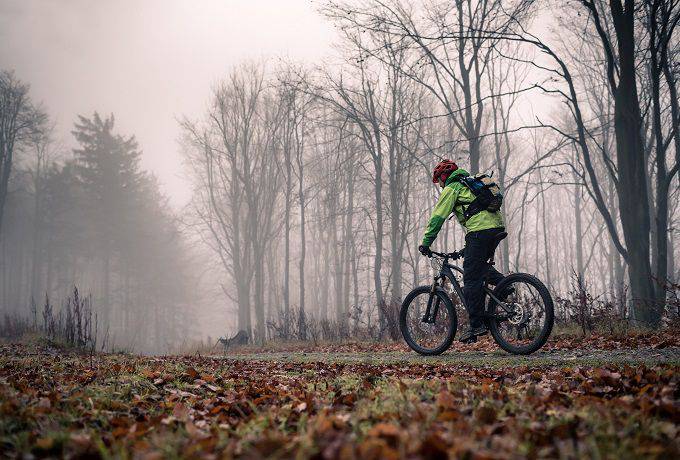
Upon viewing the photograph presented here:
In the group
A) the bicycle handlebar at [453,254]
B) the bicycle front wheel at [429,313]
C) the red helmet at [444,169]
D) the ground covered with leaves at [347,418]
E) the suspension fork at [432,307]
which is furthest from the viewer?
the suspension fork at [432,307]

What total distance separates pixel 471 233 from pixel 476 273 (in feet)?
1.68

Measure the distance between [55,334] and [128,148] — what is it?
24.6 metres

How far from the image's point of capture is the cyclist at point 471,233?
17.7 ft

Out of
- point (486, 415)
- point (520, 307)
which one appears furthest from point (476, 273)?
point (486, 415)

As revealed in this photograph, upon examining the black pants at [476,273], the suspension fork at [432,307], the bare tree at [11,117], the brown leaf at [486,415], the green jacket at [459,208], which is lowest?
the brown leaf at [486,415]

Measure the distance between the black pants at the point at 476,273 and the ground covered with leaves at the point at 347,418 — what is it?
190cm

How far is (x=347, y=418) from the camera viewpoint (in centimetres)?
205

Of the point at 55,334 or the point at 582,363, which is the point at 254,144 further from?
the point at 582,363

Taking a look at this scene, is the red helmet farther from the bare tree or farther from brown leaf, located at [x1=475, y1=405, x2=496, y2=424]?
the bare tree

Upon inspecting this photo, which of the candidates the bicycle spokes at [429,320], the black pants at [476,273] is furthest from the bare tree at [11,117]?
the black pants at [476,273]

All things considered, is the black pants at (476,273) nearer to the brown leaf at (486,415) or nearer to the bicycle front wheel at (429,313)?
the bicycle front wheel at (429,313)

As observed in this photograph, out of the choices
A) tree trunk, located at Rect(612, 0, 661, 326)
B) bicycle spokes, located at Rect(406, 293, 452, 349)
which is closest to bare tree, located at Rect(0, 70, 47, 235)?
bicycle spokes, located at Rect(406, 293, 452, 349)

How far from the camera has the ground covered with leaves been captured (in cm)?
147

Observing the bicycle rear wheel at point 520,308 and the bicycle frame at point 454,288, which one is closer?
the bicycle rear wheel at point 520,308
